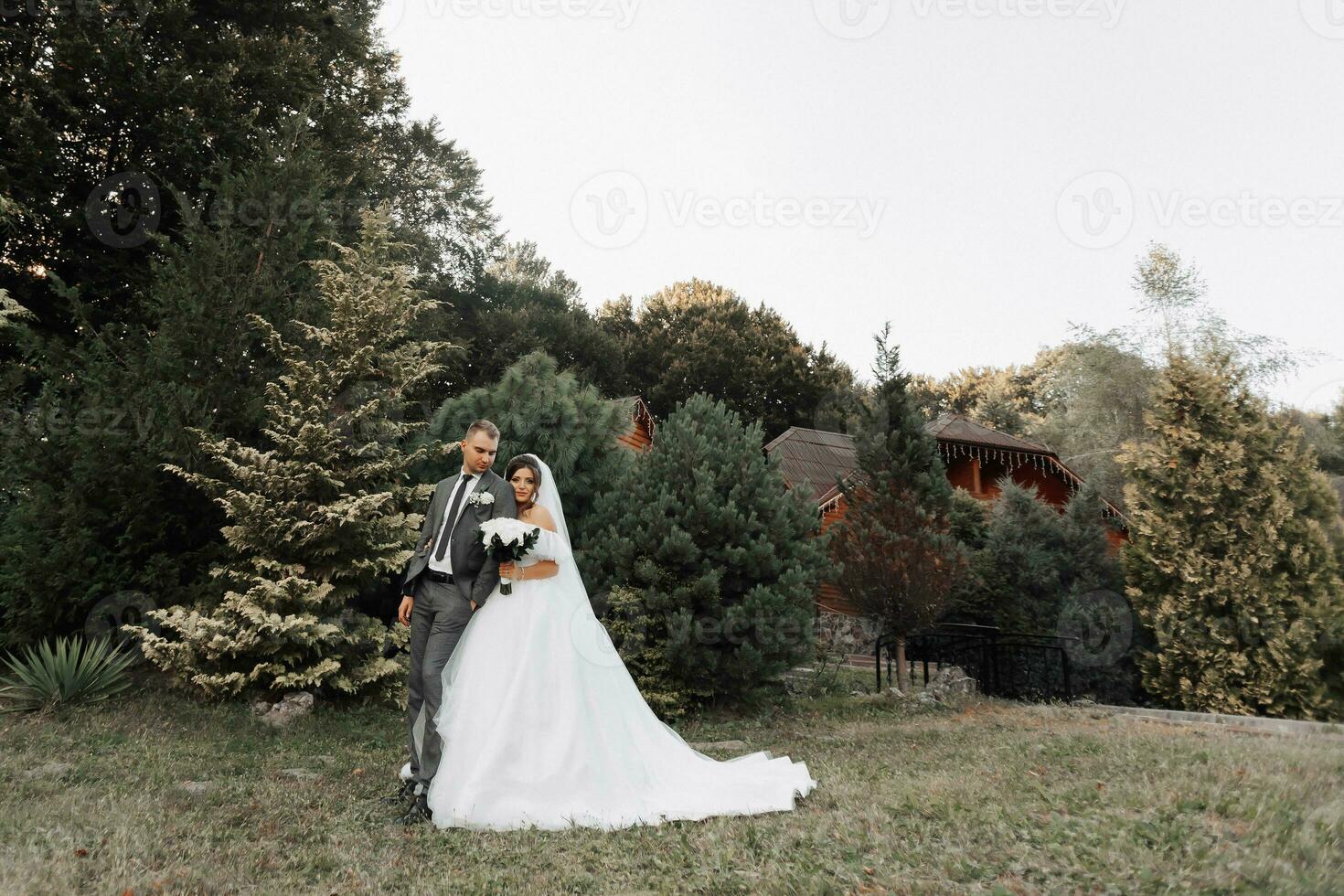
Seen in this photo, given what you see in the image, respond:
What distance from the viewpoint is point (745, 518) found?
9938mm

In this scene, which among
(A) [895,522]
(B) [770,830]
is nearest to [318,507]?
(B) [770,830]

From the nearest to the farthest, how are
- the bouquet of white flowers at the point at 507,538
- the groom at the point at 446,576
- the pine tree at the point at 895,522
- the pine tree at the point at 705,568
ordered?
the bouquet of white flowers at the point at 507,538
the groom at the point at 446,576
the pine tree at the point at 705,568
the pine tree at the point at 895,522

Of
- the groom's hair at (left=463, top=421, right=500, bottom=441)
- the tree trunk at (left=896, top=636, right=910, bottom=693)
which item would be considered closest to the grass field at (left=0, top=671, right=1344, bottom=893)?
the groom's hair at (left=463, top=421, right=500, bottom=441)

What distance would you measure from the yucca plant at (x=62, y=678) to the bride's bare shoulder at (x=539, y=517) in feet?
18.9

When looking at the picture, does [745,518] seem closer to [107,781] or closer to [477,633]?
[477,633]

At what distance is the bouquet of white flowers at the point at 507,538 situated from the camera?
5.38 metres

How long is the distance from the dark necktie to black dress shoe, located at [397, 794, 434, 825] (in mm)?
1606

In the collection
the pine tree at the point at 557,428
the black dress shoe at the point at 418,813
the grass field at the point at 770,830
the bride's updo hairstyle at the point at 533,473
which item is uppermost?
the pine tree at the point at 557,428

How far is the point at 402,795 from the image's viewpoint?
5344 mm

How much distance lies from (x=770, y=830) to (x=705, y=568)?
5125 mm

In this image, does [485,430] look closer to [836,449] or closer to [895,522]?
[895,522]

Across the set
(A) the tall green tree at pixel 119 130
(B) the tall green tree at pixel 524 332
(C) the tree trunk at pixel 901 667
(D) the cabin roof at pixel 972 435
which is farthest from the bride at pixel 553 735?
(B) the tall green tree at pixel 524 332

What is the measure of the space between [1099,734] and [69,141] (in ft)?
53.8

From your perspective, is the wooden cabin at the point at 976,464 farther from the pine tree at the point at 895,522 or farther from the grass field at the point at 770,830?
the grass field at the point at 770,830
